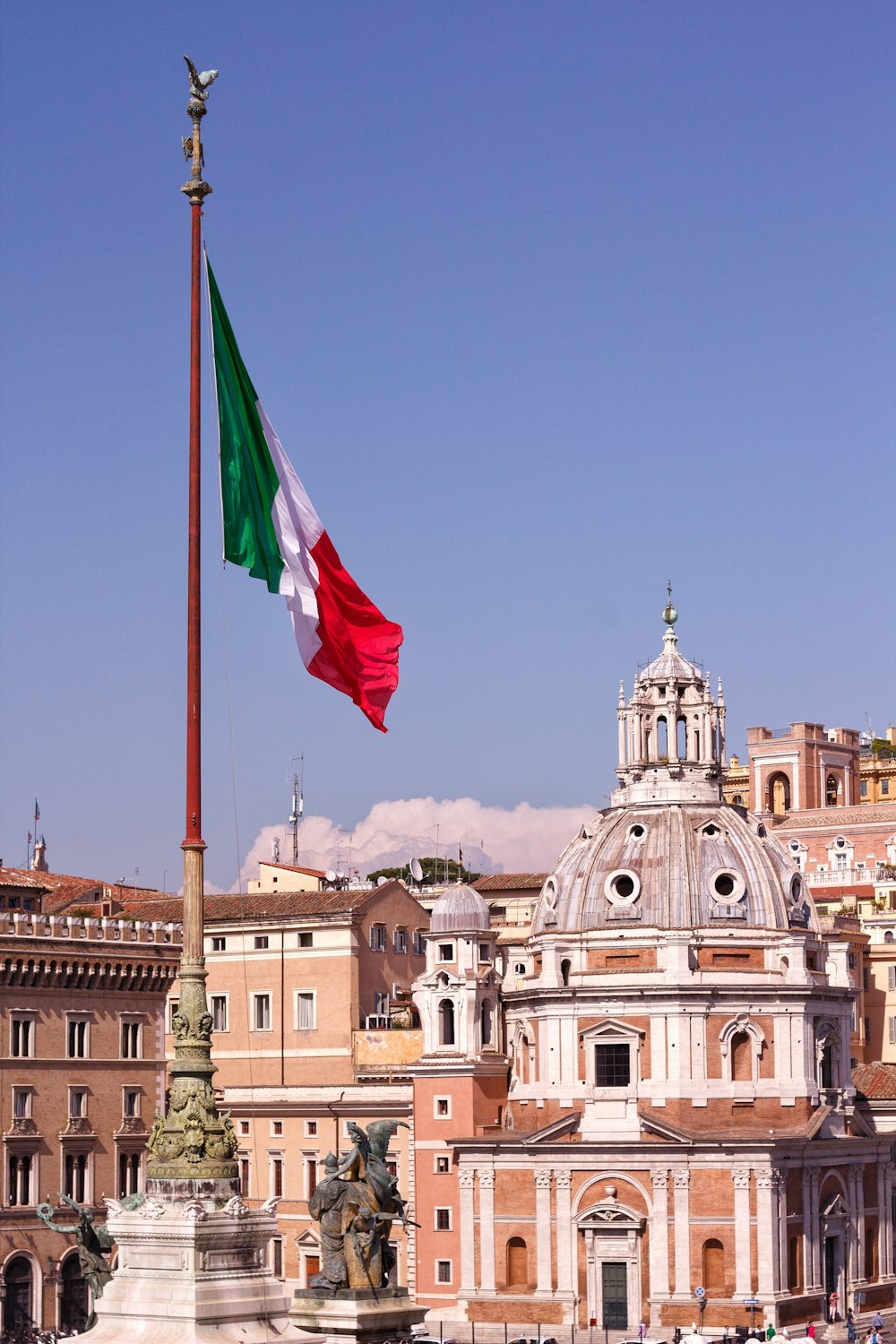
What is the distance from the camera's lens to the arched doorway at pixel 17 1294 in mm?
Answer: 75500

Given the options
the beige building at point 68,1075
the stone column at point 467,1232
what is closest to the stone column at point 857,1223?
the stone column at point 467,1232

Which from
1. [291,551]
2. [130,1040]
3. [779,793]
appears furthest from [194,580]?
[779,793]

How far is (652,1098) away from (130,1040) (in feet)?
56.3

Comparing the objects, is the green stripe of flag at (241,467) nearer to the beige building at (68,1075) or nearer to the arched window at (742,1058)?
the beige building at (68,1075)

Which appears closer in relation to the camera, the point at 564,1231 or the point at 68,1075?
the point at 68,1075

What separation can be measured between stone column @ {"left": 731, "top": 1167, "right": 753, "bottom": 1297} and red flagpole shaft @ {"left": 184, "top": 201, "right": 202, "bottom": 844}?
179ft

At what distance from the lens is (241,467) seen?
1249 inches

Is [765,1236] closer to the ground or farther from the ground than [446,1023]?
closer to the ground

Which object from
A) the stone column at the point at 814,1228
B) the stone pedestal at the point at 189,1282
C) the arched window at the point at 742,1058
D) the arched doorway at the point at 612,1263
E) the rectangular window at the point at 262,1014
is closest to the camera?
the stone pedestal at the point at 189,1282

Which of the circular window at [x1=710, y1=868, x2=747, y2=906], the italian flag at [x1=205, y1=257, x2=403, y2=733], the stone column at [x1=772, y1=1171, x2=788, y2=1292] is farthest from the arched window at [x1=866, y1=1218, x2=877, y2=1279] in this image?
the italian flag at [x1=205, y1=257, x2=403, y2=733]

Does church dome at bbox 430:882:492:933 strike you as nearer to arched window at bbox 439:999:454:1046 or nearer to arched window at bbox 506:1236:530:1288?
arched window at bbox 439:999:454:1046

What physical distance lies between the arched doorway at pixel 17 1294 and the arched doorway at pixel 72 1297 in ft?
4.00

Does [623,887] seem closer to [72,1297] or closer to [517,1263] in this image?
[517,1263]

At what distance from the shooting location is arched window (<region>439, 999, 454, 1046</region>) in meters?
Answer: 88.7
